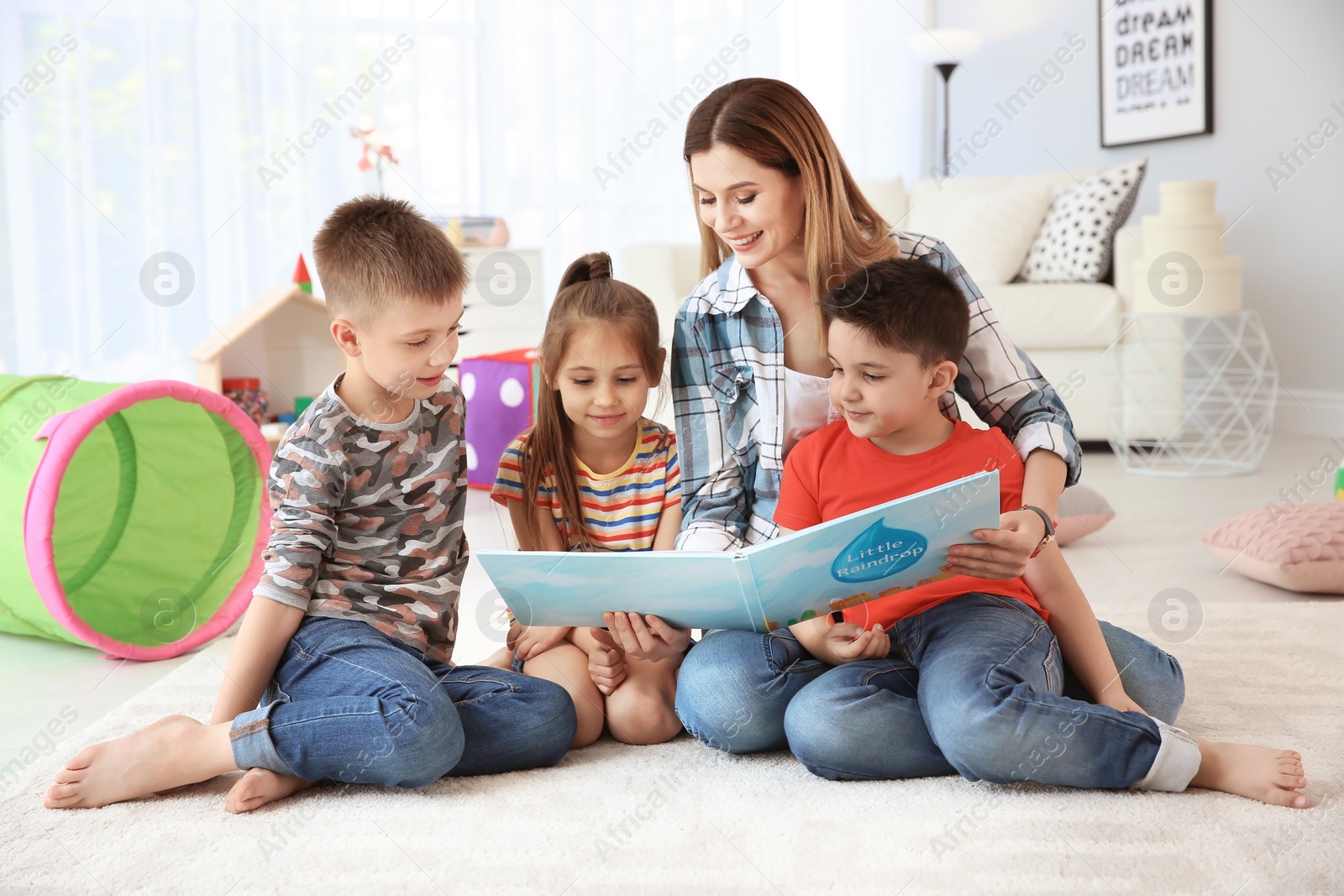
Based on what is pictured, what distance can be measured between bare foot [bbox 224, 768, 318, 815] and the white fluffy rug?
0.01 meters

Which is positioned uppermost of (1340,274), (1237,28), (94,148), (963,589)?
(1237,28)

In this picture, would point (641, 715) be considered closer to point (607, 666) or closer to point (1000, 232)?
point (607, 666)

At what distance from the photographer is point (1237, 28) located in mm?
3547

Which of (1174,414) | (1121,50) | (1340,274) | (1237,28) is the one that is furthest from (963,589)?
(1121,50)

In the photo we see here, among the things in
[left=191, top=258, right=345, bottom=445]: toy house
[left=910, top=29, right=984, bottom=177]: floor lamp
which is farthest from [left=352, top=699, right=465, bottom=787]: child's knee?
[left=910, top=29, right=984, bottom=177]: floor lamp

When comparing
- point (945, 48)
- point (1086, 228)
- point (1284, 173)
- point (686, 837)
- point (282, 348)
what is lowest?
point (686, 837)

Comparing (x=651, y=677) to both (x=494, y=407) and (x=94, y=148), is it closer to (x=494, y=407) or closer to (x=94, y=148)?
(x=494, y=407)

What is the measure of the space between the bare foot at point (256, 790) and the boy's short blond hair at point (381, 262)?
1.52 ft

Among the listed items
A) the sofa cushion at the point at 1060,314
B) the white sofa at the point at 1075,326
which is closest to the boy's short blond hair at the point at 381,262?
the white sofa at the point at 1075,326

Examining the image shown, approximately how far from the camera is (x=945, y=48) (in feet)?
14.3

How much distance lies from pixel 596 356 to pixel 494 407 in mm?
1395

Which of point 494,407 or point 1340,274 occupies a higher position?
point 1340,274

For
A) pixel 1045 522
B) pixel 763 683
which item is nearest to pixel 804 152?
pixel 1045 522

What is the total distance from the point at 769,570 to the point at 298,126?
368cm
